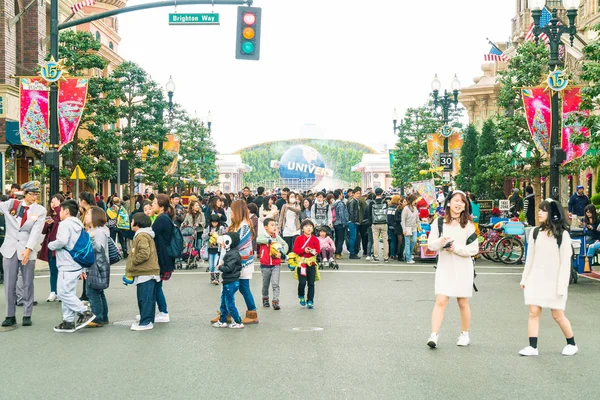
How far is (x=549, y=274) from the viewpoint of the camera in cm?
916

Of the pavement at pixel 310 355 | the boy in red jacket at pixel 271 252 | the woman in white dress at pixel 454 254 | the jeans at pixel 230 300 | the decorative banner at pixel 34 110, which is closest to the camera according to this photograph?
the pavement at pixel 310 355

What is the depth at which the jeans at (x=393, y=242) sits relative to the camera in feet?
76.9

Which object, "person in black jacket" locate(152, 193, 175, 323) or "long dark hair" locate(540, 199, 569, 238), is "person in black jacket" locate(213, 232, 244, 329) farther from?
"long dark hair" locate(540, 199, 569, 238)

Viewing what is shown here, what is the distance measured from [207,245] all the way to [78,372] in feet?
31.2

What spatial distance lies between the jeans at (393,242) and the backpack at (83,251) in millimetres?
13173

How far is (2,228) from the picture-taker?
606 inches

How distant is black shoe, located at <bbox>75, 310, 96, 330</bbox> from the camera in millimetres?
11224

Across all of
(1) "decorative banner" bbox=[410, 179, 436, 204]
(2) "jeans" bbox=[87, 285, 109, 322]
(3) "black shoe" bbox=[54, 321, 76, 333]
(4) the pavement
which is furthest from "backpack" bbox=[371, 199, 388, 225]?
(3) "black shoe" bbox=[54, 321, 76, 333]

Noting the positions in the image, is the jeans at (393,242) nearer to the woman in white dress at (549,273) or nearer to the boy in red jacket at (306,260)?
the boy in red jacket at (306,260)

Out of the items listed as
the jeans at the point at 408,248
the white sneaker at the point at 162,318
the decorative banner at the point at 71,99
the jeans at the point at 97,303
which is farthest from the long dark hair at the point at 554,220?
the decorative banner at the point at 71,99

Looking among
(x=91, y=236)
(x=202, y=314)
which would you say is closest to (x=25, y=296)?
(x=91, y=236)

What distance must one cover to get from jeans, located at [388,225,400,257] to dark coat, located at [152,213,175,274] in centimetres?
1236

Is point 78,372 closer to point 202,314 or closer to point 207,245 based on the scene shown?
point 202,314

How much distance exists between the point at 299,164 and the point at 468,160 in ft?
359
